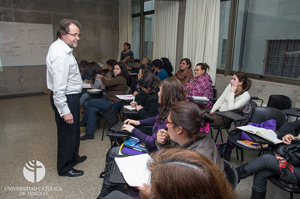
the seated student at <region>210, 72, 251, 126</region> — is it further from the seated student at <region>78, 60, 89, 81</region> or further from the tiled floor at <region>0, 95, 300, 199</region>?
the seated student at <region>78, 60, 89, 81</region>

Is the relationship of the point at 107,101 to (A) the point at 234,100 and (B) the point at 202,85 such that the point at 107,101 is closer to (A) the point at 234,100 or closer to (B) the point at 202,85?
(B) the point at 202,85

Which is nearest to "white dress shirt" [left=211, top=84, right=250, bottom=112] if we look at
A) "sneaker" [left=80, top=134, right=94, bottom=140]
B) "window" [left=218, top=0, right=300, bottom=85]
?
"window" [left=218, top=0, right=300, bottom=85]

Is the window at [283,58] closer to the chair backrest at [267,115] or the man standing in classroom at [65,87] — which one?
the chair backrest at [267,115]

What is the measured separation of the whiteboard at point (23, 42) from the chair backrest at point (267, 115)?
585cm

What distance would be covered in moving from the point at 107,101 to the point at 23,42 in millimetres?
3996

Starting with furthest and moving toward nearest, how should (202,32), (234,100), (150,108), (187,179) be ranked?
1. (202,32)
2. (234,100)
3. (150,108)
4. (187,179)

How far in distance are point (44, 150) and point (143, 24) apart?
5.26m

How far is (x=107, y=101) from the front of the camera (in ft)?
11.1

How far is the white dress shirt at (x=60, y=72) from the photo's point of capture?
1959 mm

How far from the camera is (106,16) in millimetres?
7168

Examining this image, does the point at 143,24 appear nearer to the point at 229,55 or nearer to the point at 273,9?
the point at 229,55

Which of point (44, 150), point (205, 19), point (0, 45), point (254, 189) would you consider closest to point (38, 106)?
point (0, 45)

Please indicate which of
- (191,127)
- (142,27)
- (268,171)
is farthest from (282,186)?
(142,27)

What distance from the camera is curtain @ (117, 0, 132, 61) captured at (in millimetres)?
6988
